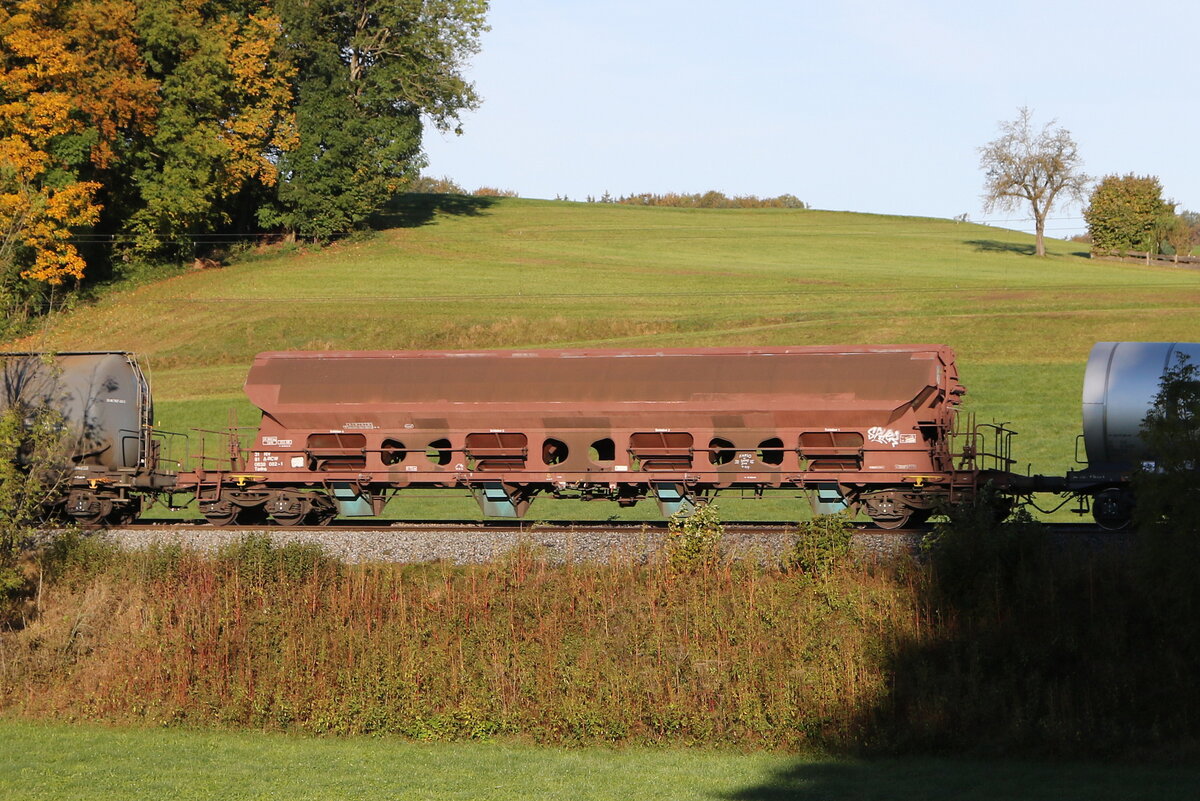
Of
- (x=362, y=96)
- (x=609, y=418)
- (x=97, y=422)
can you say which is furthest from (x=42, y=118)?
(x=609, y=418)

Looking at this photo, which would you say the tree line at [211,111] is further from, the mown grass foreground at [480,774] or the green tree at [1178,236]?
the green tree at [1178,236]

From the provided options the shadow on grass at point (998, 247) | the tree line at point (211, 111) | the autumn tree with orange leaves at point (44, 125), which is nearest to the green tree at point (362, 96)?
the tree line at point (211, 111)

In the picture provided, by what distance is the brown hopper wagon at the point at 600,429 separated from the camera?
2412cm

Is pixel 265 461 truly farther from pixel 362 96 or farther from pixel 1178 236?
pixel 1178 236

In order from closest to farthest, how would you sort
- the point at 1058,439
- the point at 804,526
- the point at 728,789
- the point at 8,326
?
the point at 728,789 → the point at 804,526 → the point at 8,326 → the point at 1058,439

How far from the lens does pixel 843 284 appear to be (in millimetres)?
67062

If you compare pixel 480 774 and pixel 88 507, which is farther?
pixel 88 507

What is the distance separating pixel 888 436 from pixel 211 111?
5294 centimetres

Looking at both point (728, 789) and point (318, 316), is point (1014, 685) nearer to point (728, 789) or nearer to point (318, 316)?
point (728, 789)

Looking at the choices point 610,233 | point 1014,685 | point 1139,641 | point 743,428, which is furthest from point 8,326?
point 610,233

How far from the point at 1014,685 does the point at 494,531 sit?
32.6 feet

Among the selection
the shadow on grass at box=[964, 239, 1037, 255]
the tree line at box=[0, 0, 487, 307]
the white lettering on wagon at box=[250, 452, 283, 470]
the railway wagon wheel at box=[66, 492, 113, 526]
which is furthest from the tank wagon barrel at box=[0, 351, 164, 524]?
the shadow on grass at box=[964, 239, 1037, 255]

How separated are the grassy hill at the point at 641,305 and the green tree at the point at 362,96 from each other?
3.42 meters

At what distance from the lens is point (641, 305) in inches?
2362
